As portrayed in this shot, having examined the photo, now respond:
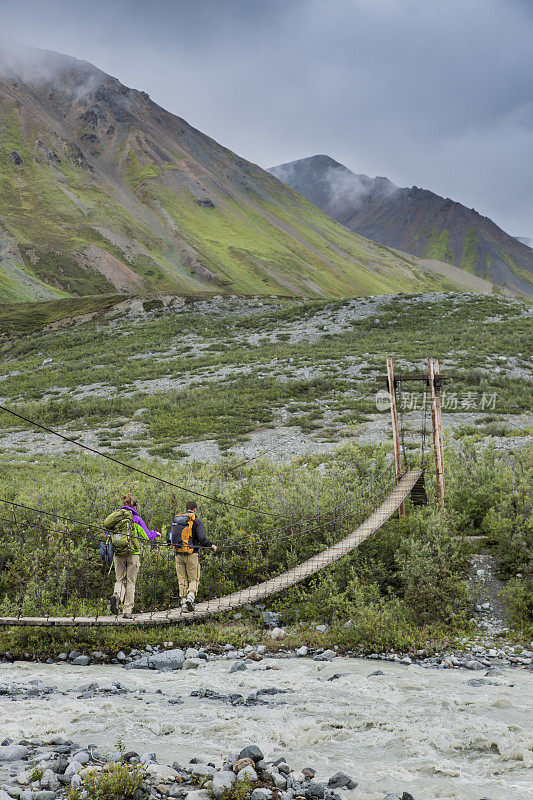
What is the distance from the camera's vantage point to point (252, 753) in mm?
5223

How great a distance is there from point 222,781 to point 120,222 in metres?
150

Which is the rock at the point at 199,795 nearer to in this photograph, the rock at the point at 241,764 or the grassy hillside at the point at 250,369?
the rock at the point at 241,764

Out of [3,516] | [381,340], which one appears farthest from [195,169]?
[3,516]

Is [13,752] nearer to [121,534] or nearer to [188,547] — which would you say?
[121,534]

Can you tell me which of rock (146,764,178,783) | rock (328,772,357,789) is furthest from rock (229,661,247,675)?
rock (328,772,357,789)

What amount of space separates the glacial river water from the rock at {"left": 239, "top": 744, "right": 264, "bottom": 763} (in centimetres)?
31

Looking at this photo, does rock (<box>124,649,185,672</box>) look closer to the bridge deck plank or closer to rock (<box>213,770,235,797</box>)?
the bridge deck plank

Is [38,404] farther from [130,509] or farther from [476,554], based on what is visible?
[476,554]

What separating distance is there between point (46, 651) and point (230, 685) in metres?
3.70

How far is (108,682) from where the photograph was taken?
304 inches

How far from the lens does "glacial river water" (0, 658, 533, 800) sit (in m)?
5.09

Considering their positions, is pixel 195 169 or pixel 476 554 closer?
pixel 476 554
